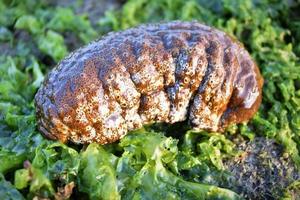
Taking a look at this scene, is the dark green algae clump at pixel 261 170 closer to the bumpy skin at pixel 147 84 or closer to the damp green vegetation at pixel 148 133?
the damp green vegetation at pixel 148 133

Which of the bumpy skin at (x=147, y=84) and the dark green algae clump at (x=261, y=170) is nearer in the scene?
the bumpy skin at (x=147, y=84)

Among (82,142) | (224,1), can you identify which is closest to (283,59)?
(224,1)

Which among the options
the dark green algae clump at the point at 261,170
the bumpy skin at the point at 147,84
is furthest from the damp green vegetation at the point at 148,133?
the bumpy skin at the point at 147,84

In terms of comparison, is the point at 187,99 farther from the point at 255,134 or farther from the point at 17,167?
the point at 17,167

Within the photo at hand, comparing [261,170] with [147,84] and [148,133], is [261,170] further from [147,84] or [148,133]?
[147,84]

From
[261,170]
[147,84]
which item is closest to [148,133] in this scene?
[147,84]

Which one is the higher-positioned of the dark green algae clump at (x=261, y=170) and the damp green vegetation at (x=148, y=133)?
the damp green vegetation at (x=148, y=133)

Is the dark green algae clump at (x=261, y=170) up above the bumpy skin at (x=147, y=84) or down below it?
below

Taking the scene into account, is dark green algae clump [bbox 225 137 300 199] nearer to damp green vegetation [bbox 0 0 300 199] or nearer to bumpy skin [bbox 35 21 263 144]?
damp green vegetation [bbox 0 0 300 199]
